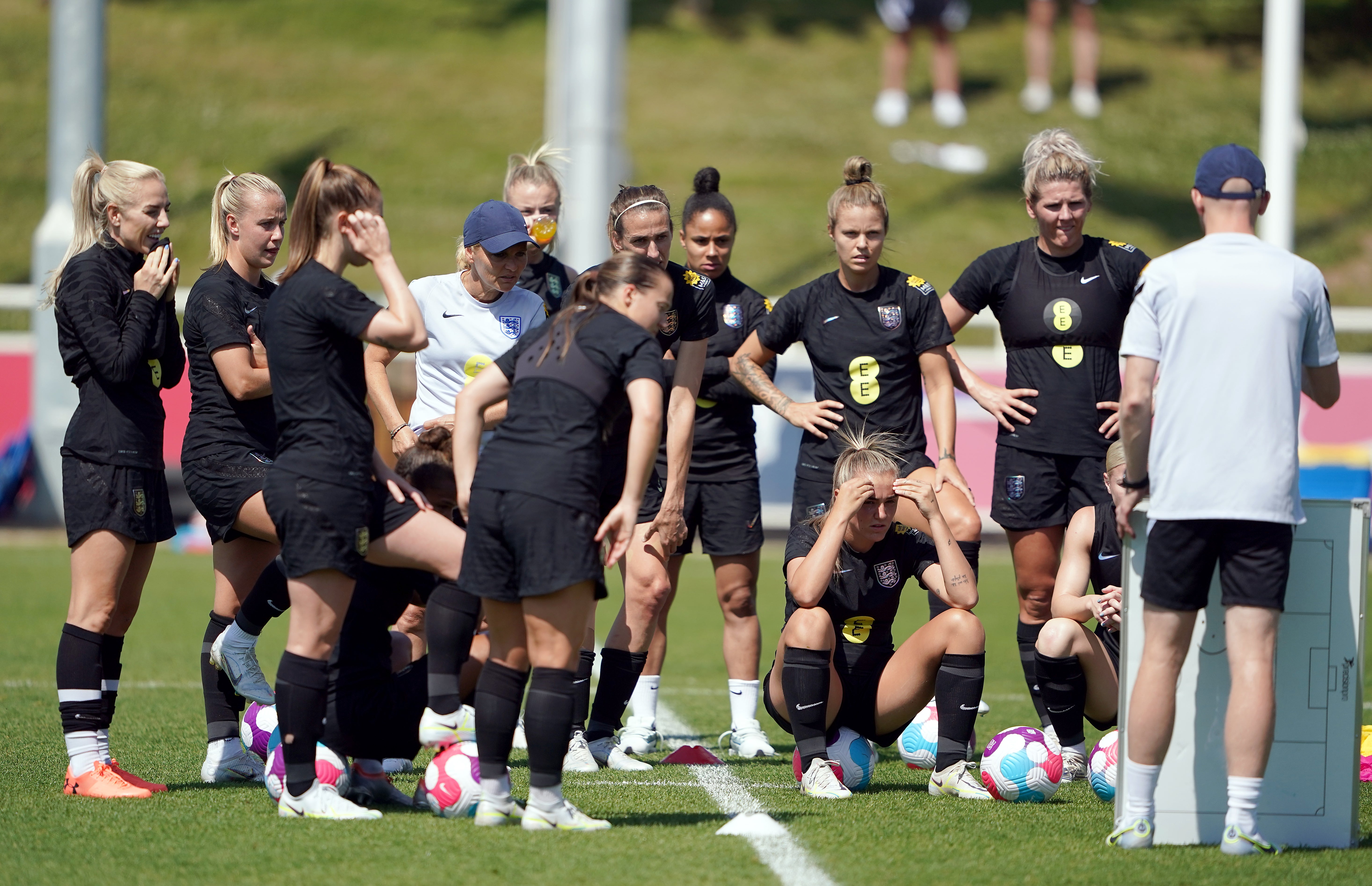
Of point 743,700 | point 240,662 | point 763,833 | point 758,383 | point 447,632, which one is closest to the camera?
point 763,833

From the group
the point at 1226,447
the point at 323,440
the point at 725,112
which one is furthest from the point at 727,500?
the point at 725,112

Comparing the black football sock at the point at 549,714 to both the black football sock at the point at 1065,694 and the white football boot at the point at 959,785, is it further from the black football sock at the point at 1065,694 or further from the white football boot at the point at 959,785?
the black football sock at the point at 1065,694

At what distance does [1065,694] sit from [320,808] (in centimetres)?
279

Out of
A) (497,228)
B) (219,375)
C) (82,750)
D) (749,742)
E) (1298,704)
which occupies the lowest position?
(749,742)

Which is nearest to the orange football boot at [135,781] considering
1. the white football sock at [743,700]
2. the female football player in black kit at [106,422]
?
the female football player in black kit at [106,422]

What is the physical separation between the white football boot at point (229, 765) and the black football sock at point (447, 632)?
0.93 meters

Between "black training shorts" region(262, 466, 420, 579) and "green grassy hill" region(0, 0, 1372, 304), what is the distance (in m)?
15.0

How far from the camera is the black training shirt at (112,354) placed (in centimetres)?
500

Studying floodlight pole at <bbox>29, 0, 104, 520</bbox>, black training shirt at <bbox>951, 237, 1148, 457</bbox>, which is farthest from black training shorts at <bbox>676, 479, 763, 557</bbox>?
floodlight pole at <bbox>29, 0, 104, 520</bbox>

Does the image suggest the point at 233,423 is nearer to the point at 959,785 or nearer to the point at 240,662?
the point at 240,662

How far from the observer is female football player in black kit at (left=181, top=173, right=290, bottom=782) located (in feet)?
17.0

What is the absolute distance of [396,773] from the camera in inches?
217

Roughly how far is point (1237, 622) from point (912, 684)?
1.43 metres

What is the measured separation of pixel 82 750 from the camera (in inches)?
201
